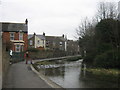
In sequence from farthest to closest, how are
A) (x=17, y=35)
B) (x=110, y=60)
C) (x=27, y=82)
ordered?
(x=17, y=35) → (x=110, y=60) → (x=27, y=82)

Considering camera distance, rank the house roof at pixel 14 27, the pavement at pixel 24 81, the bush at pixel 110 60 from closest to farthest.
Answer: the pavement at pixel 24 81, the bush at pixel 110 60, the house roof at pixel 14 27

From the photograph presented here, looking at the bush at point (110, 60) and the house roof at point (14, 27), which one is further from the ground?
the house roof at point (14, 27)

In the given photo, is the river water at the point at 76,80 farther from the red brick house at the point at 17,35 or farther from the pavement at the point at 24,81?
the red brick house at the point at 17,35

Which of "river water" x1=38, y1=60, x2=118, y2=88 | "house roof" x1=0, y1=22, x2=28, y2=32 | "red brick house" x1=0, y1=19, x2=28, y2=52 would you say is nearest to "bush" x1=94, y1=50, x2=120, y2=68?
"river water" x1=38, y1=60, x2=118, y2=88

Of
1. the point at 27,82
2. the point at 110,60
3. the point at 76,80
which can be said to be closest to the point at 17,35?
the point at 110,60

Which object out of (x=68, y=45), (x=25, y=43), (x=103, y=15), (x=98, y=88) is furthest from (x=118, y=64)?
(x=68, y=45)

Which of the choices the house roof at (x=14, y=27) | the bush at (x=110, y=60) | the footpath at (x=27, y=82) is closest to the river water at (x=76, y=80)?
the footpath at (x=27, y=82)

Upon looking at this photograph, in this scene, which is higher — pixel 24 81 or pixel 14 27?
pixel 14 27

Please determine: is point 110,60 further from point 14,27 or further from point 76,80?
point 14,27

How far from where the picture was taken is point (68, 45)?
116250 mm

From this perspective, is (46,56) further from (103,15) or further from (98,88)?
(98,88)

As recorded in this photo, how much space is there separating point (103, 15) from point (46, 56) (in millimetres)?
22763

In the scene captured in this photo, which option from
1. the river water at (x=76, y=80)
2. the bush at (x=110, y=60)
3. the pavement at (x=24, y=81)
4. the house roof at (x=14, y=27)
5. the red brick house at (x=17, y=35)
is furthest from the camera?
the house roof at (x=14, y=27)

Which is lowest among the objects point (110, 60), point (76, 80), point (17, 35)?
point (76, 80)
